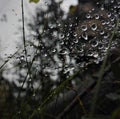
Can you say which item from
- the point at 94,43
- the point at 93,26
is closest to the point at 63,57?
the point at 94,43

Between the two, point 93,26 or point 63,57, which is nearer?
point 63,57

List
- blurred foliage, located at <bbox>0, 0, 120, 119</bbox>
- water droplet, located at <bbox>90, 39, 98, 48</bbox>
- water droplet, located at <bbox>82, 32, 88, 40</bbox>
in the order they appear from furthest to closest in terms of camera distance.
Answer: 1. water droplet, located at <bbox>82, 32, 88, 40</bbox>
2. water droplet, located at <bbox>90, 39, 98, 48</bbox>
3. blurred foliage, located at <bbox>0, 0, 120, 119</bbox>

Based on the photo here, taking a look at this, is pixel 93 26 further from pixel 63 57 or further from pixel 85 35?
pixel 63 57

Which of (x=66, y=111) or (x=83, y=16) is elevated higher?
(x=83, y=16)

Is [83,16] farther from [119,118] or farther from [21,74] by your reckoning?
[119,118]

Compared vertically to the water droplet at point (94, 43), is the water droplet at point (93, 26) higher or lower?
higher

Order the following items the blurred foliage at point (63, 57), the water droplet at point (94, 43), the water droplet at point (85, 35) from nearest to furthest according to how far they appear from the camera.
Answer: the blurred foliage at point (63, 57) < the water droplet at point (94, 43) < the water droplet at point (85, 35)

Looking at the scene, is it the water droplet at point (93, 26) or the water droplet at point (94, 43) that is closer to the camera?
the water droplet at point (94, 43)

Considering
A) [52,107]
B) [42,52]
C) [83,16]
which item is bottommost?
[52,107]

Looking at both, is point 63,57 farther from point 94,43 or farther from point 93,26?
point 93,26

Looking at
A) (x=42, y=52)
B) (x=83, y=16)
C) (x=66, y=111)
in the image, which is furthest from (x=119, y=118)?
(x=83, y=16)

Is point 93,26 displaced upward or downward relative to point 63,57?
upward
